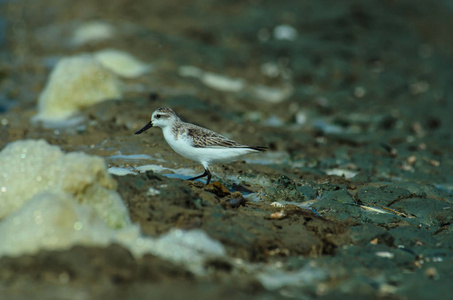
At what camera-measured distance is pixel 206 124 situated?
12.6m

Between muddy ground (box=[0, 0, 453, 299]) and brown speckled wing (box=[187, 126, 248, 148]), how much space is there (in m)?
Answer: 0.63

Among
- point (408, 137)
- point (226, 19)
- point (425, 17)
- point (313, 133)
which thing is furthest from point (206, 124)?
point (425, 17)

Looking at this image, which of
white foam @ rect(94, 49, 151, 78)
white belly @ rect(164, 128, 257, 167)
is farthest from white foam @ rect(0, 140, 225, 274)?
white foam @ rect(94, 49, 151, 78)

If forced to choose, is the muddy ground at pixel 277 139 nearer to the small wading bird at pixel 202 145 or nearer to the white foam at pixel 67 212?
the white foam at pixel 67 212

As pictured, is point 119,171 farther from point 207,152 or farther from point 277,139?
point 277,139

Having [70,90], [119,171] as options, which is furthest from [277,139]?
[70,90]

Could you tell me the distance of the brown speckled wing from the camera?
8.46 meters

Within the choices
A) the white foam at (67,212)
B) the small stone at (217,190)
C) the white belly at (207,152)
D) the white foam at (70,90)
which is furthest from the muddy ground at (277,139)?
the white foam at (70,90)

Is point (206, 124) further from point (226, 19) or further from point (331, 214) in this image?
point (226, 19)

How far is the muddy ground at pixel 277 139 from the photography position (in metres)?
5.55

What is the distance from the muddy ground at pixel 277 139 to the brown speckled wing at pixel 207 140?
2.07 feet

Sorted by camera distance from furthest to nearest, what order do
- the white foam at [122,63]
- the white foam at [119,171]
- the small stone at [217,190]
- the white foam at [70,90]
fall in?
the white foam at [122,63]
the white foam at [70,90]
the white foam at [119,171]
the small stone at [217,190]

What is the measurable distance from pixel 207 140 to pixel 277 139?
13.2ft

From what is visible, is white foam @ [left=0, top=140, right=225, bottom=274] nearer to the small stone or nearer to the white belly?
the small stone
